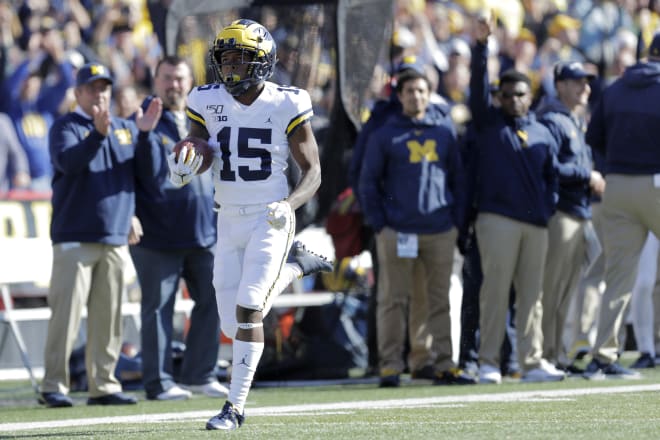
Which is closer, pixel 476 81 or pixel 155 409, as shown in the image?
pixel 155 409

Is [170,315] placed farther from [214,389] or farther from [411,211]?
[411,211]

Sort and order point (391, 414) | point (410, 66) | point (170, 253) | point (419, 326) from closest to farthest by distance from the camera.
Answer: point (391, 414)
point (170, 253)
point (410, 66)
point (419, 326)

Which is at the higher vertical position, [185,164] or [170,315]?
[185,164]

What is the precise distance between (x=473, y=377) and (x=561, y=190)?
1.64 meters

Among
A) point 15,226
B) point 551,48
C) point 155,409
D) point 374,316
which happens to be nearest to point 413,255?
point 374,316

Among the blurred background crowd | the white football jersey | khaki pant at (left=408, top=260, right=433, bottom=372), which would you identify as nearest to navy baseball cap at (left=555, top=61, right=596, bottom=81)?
the blurred background crowd

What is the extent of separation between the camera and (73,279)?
8.98 m

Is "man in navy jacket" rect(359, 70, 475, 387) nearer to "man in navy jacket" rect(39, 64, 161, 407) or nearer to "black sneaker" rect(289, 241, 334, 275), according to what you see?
"man in navy jacket" rect(39, 64, 161, 407)

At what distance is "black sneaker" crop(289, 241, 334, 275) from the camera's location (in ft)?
22.8

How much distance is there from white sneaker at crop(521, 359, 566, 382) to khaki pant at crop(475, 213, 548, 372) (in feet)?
0.15

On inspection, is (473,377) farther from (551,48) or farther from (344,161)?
(551,48)

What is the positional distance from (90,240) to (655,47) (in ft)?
13.4

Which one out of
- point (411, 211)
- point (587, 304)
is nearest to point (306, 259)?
point (411, 211)

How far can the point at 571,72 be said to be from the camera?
10.8m
